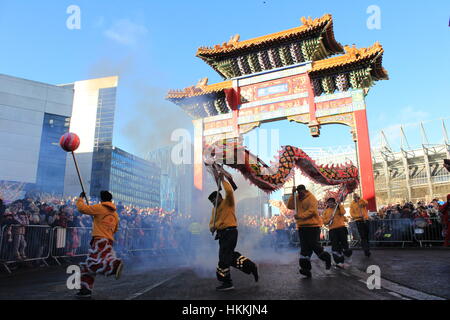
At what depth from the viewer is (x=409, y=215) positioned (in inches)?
535

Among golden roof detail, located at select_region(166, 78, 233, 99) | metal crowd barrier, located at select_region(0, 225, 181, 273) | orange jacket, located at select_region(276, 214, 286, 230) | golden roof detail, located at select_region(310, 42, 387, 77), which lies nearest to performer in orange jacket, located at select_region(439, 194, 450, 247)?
metal crowd barrier, located at select_region(0, 225, 181, 273)

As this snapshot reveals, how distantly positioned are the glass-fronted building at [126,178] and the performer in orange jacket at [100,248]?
2362 inches

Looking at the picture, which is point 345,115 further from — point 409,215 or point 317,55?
point 409,215

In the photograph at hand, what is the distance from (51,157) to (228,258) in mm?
36745

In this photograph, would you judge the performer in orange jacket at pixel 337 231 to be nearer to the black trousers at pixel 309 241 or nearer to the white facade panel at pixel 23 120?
the black trousers at pixel 309 241

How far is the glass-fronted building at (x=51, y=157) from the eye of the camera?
33.4 m

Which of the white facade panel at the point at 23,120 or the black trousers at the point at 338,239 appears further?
the white facade panel at the point at 23,120

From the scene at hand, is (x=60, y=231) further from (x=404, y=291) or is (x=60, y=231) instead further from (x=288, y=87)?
(x=288, y=87)

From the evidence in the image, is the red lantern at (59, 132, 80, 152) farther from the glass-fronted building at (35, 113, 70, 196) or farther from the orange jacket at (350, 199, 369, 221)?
the glass-fronted building at (35, 113, 70, 196)

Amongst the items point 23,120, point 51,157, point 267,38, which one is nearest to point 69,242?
point 267,38

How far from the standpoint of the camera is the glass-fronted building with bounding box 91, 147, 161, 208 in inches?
2776

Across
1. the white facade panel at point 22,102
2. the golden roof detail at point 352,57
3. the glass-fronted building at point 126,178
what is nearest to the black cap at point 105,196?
the golden roof detail at point 352,57

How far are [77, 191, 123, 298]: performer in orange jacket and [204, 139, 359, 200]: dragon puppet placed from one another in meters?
1.86
